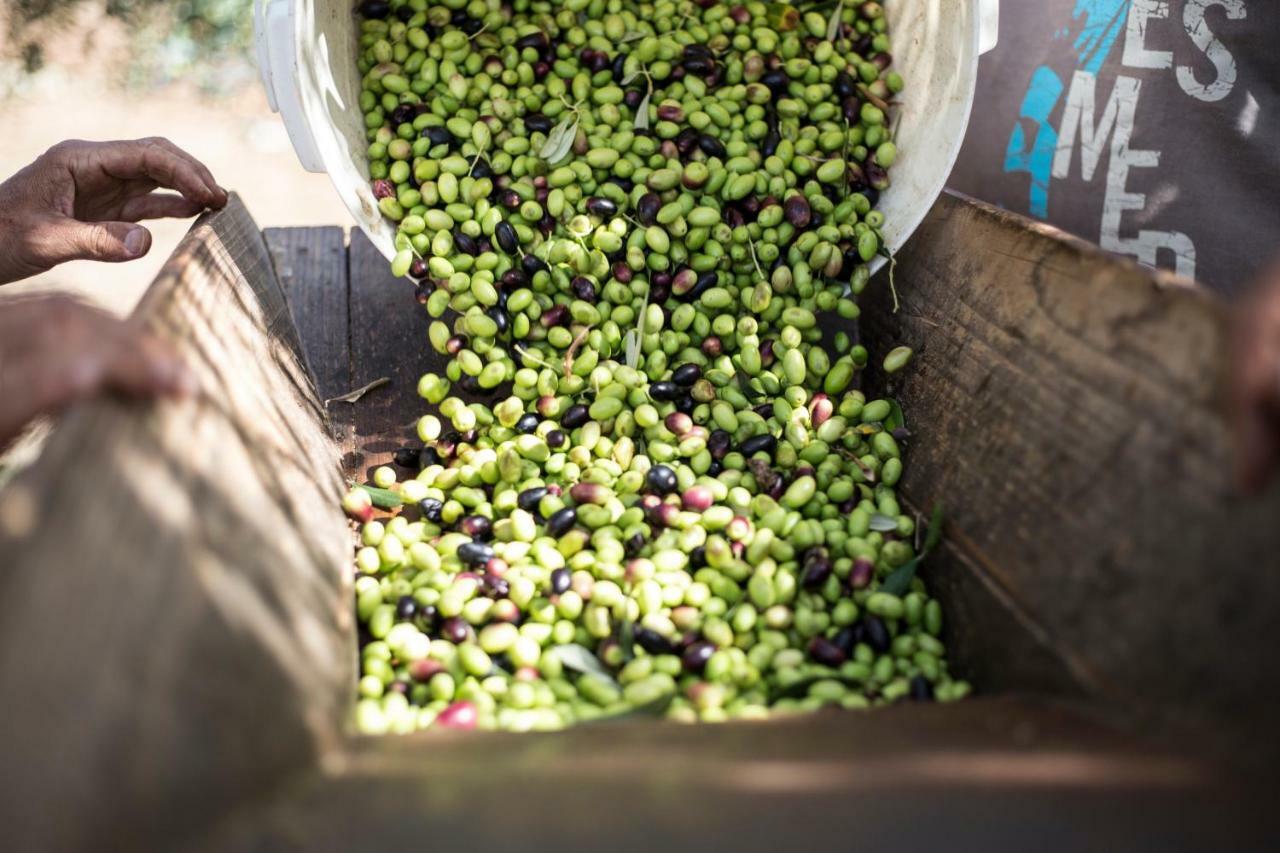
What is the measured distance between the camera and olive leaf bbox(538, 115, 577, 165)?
Result: 7.13ft

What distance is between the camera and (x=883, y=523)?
175 centimetres

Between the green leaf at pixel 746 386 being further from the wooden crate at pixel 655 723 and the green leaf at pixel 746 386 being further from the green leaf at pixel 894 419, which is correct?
the wooden crate at pixel 655 723

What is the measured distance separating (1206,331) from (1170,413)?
0.35 feet

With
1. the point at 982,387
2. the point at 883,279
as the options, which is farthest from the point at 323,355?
the point at 982,387

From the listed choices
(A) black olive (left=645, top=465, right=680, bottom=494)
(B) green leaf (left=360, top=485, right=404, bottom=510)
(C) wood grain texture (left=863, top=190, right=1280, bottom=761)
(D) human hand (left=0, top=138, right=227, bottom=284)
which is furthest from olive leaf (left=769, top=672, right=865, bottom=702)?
(D) human hand (left=0, top=138, right=227, bottom=284)

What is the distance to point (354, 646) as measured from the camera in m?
1.50

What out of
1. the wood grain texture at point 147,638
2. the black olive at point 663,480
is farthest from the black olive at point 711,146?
the wood grain texture at point 147,638

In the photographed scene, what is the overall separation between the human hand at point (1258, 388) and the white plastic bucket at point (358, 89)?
1.03m

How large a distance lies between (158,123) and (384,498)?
16.2 ft

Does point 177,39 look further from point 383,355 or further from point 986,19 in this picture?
point 986,19

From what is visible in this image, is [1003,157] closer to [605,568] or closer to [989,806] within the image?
[605,568]

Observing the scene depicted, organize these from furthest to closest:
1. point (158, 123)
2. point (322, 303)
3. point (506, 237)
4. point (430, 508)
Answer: point (158, 123) → point (322, 303) → point (506, 237) → point (430, 508)

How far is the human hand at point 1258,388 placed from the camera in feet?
3.17

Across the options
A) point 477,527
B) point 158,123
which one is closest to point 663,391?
point 477,527
